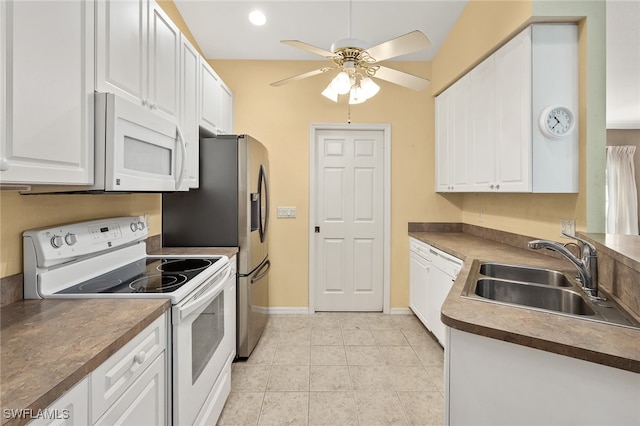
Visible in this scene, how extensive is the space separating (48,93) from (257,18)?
7.90 ft

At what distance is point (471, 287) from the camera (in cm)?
155

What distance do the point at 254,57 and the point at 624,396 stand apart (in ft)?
12.5

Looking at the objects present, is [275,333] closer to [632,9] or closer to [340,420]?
[340,420]

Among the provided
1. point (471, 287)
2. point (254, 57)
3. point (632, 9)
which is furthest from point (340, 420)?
point (254, 57)

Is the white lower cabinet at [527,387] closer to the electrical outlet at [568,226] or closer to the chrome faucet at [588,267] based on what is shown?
the chrome faucet at [588,267]

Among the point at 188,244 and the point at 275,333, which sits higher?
the point at 188,244

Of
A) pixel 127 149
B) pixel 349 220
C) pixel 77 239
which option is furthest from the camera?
pixel 349 220

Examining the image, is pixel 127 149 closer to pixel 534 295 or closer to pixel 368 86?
pixel 368 86

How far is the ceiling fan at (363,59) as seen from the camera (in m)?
1.71

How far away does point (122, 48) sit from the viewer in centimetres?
150

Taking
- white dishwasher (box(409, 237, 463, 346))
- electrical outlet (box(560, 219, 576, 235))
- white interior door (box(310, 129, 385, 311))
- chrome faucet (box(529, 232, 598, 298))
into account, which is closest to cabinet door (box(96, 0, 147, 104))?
chrome faucet (box(529, 232, 598, 298))

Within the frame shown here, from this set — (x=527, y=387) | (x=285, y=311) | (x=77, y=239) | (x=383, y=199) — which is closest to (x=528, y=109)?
(x=527, y=387)

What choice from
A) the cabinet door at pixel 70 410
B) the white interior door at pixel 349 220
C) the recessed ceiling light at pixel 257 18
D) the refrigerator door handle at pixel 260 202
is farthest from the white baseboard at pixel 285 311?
the recessed ceiling light at pixel 257 18

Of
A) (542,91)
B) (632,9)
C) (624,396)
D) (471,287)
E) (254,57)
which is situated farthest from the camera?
(254,57)
